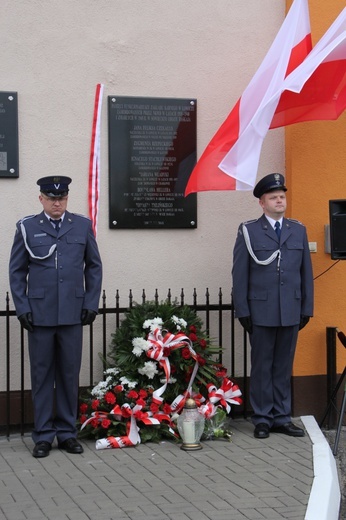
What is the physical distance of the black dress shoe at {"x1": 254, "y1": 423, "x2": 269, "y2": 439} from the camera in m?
6.86

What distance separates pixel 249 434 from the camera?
702 centimetres

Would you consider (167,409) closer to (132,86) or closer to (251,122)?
(251,122)

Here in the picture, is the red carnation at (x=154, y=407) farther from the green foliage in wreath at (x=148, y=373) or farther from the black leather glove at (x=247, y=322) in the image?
the black leather glove at (x=247, y=322)

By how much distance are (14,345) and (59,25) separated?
273 centimetres

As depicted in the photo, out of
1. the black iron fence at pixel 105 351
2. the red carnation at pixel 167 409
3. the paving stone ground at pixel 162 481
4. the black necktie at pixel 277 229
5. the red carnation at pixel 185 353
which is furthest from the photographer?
the black iron fence at pixel 105 351

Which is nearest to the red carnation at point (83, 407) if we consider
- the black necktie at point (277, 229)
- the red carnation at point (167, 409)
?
the red carnation at point (167, 409)

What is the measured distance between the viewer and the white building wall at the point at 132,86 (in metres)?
7.25

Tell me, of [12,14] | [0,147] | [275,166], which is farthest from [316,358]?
[12,14]

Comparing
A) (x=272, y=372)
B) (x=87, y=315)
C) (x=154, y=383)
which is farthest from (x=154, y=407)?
(x=272, y=372)

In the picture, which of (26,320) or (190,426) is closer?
(26,320)

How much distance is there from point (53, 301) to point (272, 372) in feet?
6.33

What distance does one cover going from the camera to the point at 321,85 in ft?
23.5

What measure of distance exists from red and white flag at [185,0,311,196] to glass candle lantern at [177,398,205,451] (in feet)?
5.79

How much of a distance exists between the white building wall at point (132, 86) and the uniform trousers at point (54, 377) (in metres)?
0.95
